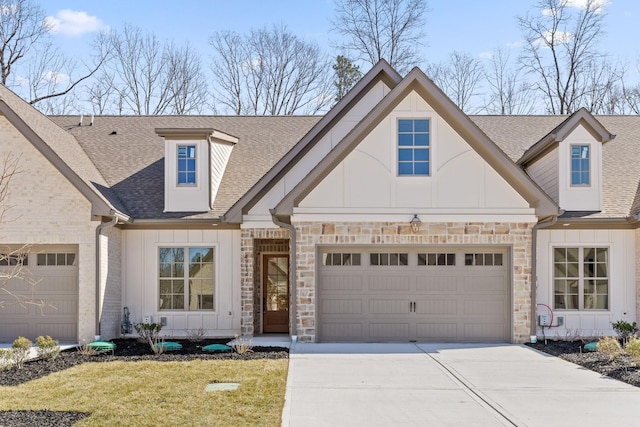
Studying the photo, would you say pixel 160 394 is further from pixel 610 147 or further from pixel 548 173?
pixel 610 147

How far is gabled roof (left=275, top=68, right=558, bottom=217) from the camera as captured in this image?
14.0 metres

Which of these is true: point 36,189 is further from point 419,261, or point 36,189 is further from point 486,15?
point 486,15

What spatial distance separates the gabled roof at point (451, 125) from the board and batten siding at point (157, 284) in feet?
7.86

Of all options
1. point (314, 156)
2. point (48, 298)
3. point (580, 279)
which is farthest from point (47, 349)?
point (580, 279)

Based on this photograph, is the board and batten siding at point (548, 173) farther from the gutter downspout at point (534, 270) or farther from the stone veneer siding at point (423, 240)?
the stone veneer siding at point (423, 240)

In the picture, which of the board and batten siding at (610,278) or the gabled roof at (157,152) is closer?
the board and batten siding at (610,278)

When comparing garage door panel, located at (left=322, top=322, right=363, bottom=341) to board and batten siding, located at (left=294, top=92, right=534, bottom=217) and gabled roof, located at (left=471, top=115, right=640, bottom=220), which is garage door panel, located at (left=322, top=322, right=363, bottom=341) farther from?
gabled roof, located at (left=471, top=115, right=640, bottom=220)

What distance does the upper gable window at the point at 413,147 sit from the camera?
14414mm

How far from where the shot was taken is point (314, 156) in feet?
53.2

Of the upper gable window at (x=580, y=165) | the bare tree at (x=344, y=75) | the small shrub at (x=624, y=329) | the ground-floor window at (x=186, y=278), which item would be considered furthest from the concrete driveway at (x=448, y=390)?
the bare tree at (x=344, y=75)

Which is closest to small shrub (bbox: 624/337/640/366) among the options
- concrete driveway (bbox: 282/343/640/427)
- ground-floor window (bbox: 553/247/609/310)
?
concrete driveway (bbox: 282/343/640/427)

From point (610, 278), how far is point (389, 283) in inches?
208

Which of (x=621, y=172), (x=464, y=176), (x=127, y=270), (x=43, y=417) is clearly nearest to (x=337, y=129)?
(x=464, y=176)

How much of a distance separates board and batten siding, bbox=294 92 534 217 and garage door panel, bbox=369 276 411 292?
147 cm
